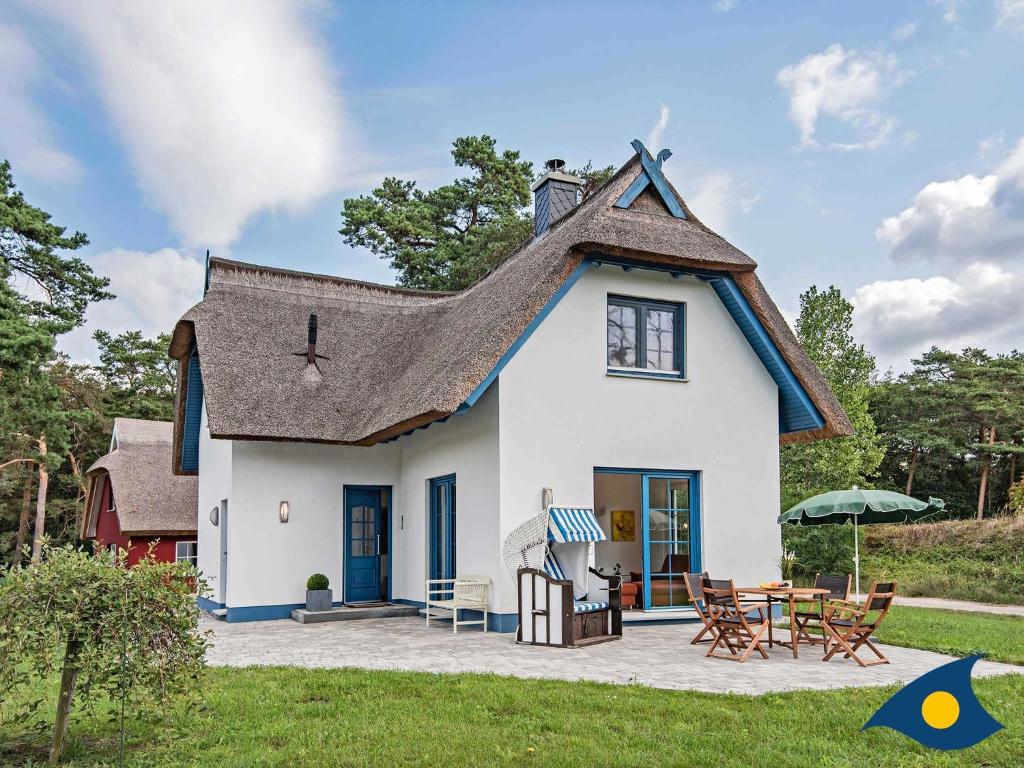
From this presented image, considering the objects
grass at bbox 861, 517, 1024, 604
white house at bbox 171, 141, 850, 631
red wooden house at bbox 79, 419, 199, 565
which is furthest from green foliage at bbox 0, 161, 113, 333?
grass at bbox 861, 517, 1024, 604

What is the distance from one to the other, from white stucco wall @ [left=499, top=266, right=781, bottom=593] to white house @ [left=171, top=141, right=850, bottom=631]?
2cm

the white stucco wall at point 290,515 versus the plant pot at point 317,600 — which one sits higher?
the white stucco wall at point 290,515

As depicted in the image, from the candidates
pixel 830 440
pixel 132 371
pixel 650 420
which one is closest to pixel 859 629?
pixel 650 420

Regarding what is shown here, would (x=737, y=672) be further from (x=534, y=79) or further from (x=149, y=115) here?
(x=149, y=115)

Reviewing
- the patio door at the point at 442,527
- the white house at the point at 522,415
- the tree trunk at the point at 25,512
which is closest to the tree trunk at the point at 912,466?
the white house at the point at 522,415

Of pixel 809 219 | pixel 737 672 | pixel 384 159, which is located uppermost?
pixel 384 159

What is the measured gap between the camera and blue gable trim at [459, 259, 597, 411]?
36.9 ft

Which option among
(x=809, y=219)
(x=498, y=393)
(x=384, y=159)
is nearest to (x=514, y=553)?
(x=498, y=393)

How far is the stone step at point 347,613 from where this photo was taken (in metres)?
13.1

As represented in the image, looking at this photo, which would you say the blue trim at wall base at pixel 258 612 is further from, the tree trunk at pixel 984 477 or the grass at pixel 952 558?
the tree trunk at pixel 984 477

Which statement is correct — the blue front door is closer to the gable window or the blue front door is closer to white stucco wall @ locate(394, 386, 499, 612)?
white stucco wall @ locate(394, 386, 499, 612)

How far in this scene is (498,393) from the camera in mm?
11602

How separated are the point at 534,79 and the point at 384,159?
18.3 metres

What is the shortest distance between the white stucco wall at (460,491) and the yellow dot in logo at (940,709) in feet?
22.5
